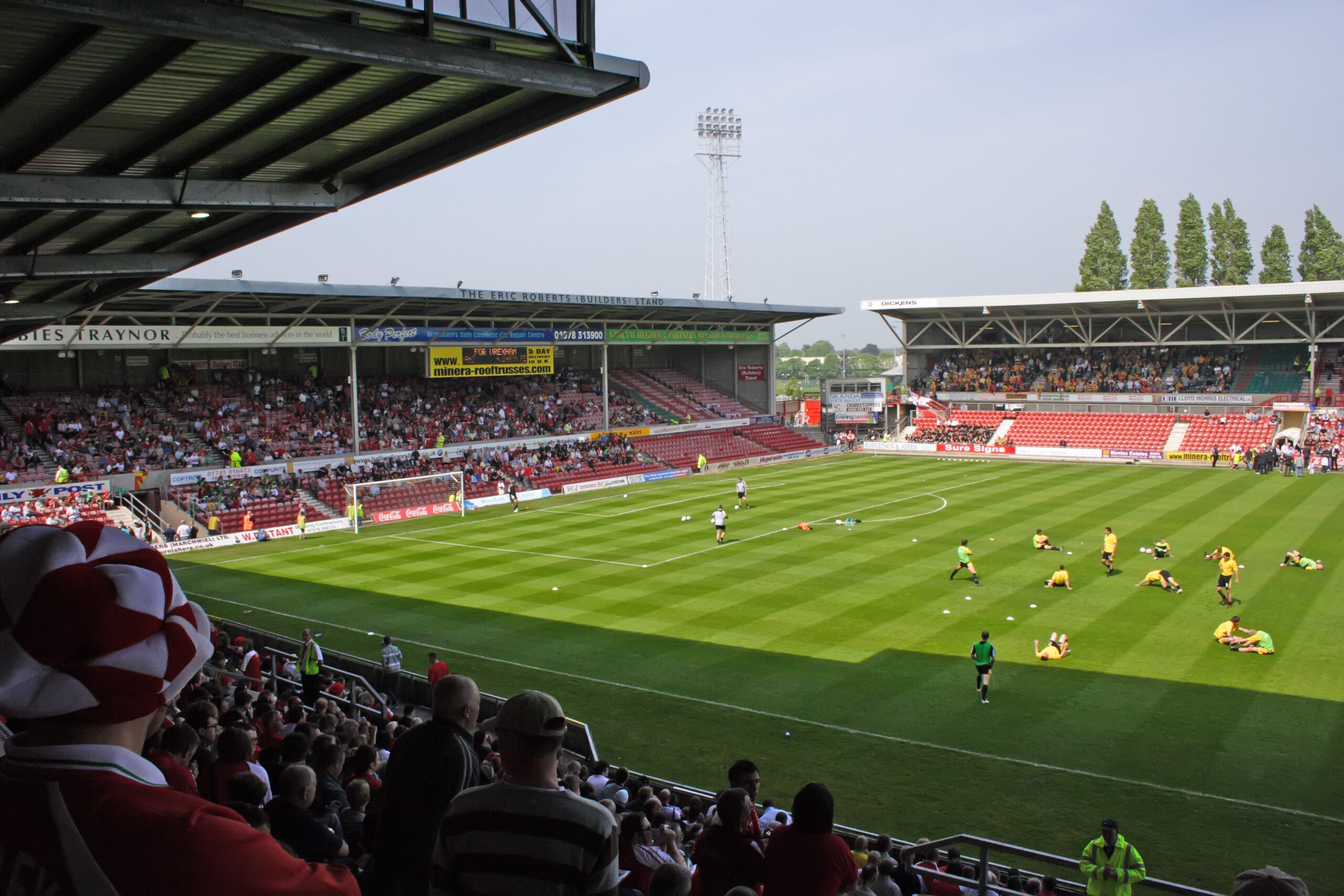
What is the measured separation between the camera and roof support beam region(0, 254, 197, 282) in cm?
1338

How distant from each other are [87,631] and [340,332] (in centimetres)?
4727

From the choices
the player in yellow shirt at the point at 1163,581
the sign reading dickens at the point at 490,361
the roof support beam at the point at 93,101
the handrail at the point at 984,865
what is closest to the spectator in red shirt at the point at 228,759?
the roof support beam at the point at 93,101

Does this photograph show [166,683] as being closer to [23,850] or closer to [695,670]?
[23,850]

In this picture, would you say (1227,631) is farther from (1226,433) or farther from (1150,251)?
(1150,251)

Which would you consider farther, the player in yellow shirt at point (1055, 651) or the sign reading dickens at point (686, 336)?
the sign reading dickens at point (686, 336)

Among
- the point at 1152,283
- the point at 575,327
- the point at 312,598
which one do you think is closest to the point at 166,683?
the point at 312,598

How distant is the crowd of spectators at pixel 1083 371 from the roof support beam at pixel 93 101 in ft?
220

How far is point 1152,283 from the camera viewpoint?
92500 mm

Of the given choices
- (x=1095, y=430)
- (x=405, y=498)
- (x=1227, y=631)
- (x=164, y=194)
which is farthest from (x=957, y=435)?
(x=164, y=194)

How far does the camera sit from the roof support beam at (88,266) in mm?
13383

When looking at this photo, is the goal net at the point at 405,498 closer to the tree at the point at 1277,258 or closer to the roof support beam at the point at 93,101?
the roof support beam at the point at 93,101

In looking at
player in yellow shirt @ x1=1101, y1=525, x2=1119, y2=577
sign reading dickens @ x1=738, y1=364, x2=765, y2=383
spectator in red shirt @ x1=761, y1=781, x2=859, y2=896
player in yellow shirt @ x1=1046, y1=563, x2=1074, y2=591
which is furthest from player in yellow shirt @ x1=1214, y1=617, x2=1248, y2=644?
sign reading dickens @ x1=738, y1=364, x2=765, y2=383

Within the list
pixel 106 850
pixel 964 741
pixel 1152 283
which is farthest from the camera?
pixel 1152 283

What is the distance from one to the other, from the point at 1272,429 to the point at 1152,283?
131 ft
